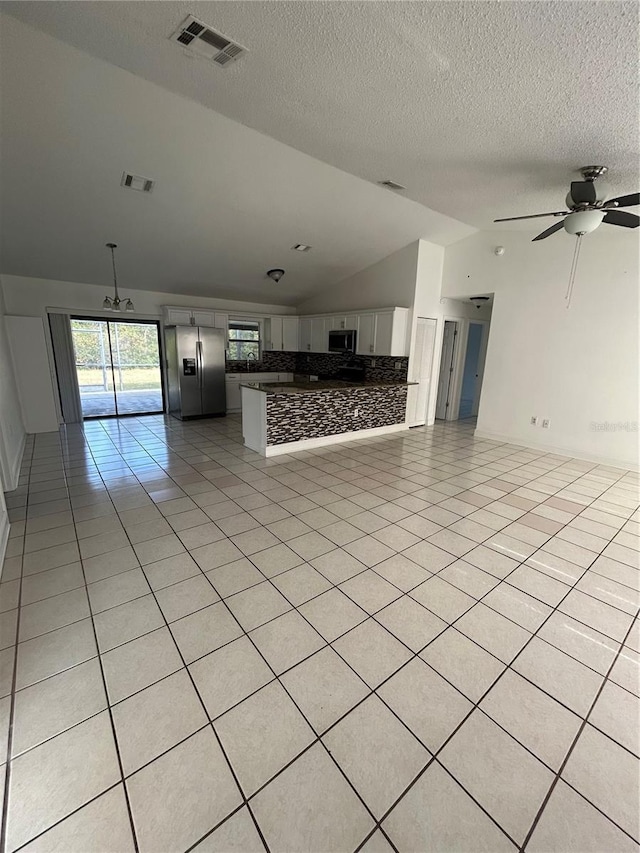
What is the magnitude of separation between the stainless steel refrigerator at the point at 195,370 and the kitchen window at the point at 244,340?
70cm

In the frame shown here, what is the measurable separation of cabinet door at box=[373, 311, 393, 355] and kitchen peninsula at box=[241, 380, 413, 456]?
574 mm

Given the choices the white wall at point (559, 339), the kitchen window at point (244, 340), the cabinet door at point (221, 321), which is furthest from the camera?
the kitchen window at point (244, 340)

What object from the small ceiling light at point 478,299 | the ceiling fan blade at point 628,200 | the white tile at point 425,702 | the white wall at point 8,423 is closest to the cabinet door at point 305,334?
the small ceiling light at point 478,299

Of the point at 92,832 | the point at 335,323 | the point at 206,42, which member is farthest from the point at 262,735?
the point at 335,323

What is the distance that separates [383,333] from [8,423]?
5.18 metres

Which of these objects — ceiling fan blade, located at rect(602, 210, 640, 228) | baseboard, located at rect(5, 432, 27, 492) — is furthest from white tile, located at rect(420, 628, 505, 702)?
baseboard, located at rect(5, 432, 27, 492)

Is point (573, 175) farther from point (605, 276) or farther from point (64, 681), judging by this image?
point (64, 681)

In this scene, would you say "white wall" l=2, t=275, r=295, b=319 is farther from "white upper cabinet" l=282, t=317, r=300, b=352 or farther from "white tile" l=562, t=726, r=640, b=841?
"white tile" l=562, t=726, r=640, b=841

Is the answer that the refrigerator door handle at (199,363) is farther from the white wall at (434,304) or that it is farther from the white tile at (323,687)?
the white tile at (323,687)

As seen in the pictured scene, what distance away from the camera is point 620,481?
161 inches

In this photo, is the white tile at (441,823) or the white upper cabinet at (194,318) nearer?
the white tile at (441,823)

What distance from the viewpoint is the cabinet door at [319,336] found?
713 cm

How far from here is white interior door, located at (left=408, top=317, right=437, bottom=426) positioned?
19.8 feet

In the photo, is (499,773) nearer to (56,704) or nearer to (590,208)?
(56,704)
